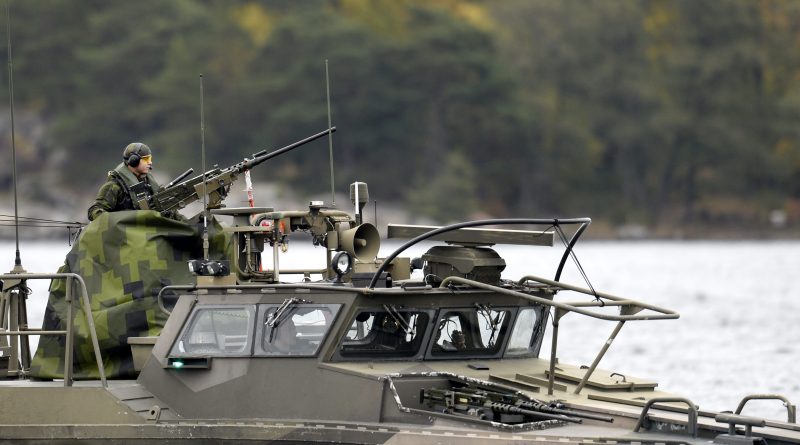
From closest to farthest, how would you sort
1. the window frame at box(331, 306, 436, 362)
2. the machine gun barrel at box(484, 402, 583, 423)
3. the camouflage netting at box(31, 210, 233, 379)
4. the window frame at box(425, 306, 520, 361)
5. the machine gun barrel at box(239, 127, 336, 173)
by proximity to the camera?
the machine gun barrel at box(484, 402, 583, 423)
the window frame at box(331, 306, 436, 362)
the window frame at box(425, 306, 520, 361)
the camouflage netting at box(31, 210, 233, 379)
the machine gun barrel at box(239, 127, 336, 173)

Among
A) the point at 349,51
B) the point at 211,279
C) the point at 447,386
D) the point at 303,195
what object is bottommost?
the point at 447,386

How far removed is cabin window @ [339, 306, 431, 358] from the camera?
13617 mm

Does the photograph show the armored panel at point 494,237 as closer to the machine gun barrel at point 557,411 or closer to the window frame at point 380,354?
the window frame at point 380,354

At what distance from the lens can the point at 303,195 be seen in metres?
70.7

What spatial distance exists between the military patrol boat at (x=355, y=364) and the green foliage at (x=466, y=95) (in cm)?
5759

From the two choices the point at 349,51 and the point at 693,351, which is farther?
the point at 349,51

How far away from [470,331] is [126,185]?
12.5 ft

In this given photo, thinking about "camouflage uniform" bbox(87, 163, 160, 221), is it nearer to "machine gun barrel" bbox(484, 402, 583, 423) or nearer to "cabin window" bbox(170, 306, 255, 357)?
"cabin window" bbox(170, 306, 255, 357)

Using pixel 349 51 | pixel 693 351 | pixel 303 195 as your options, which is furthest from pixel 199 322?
pixel 349 51

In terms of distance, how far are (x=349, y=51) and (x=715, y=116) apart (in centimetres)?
1975

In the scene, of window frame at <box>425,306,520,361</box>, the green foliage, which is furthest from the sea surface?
window frame at <box>425,306,520,361</box>

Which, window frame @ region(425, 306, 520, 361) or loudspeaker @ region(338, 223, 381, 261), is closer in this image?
window frame @ region(425, 306, 520, 361)

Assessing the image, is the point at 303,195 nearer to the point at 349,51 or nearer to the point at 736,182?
the point at 349,51

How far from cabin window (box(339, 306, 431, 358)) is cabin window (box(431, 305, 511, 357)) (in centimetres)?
18
